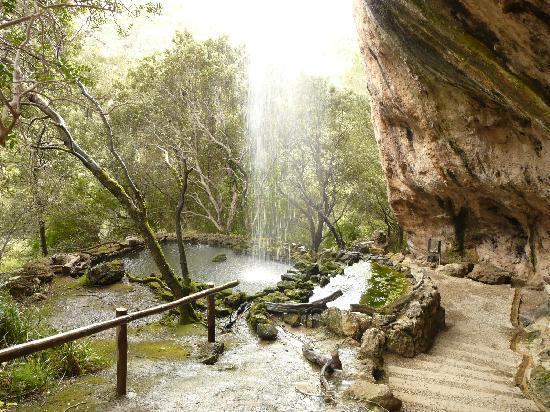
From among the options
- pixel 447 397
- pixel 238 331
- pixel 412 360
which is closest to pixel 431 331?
pixel 412 360

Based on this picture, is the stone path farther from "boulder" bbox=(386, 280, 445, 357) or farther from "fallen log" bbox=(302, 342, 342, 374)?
"fallen log" bbox=(302, 342, 342, 374)

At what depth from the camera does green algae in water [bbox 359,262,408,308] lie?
466 inches

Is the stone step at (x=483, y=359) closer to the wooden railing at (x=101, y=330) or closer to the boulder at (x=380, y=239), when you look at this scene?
the wooden railing at (x=101, y=330)

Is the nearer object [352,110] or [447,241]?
[447,241]

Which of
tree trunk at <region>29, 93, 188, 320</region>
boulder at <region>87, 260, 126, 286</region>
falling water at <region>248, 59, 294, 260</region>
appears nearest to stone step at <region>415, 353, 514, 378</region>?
tree trunk at <region>29, 93, 188, 320</region>

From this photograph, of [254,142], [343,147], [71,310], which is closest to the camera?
[71,310]

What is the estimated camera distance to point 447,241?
1645cm

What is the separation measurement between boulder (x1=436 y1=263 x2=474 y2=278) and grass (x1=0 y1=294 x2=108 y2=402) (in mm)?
12196

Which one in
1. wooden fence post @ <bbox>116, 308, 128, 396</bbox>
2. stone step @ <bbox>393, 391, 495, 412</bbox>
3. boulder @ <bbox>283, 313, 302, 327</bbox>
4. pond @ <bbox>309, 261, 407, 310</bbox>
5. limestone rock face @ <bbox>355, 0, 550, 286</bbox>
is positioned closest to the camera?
wooden fence post @ <bbox>116, 308, 128, 396</bbox>

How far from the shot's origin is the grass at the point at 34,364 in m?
5.04

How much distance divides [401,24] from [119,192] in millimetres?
6555

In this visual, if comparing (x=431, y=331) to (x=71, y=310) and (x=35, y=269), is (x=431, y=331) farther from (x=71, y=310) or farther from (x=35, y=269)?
(x=35, y=269)

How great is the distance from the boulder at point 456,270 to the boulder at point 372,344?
7268 mm

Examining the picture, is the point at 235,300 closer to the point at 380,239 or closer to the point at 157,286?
the point at 157,286
